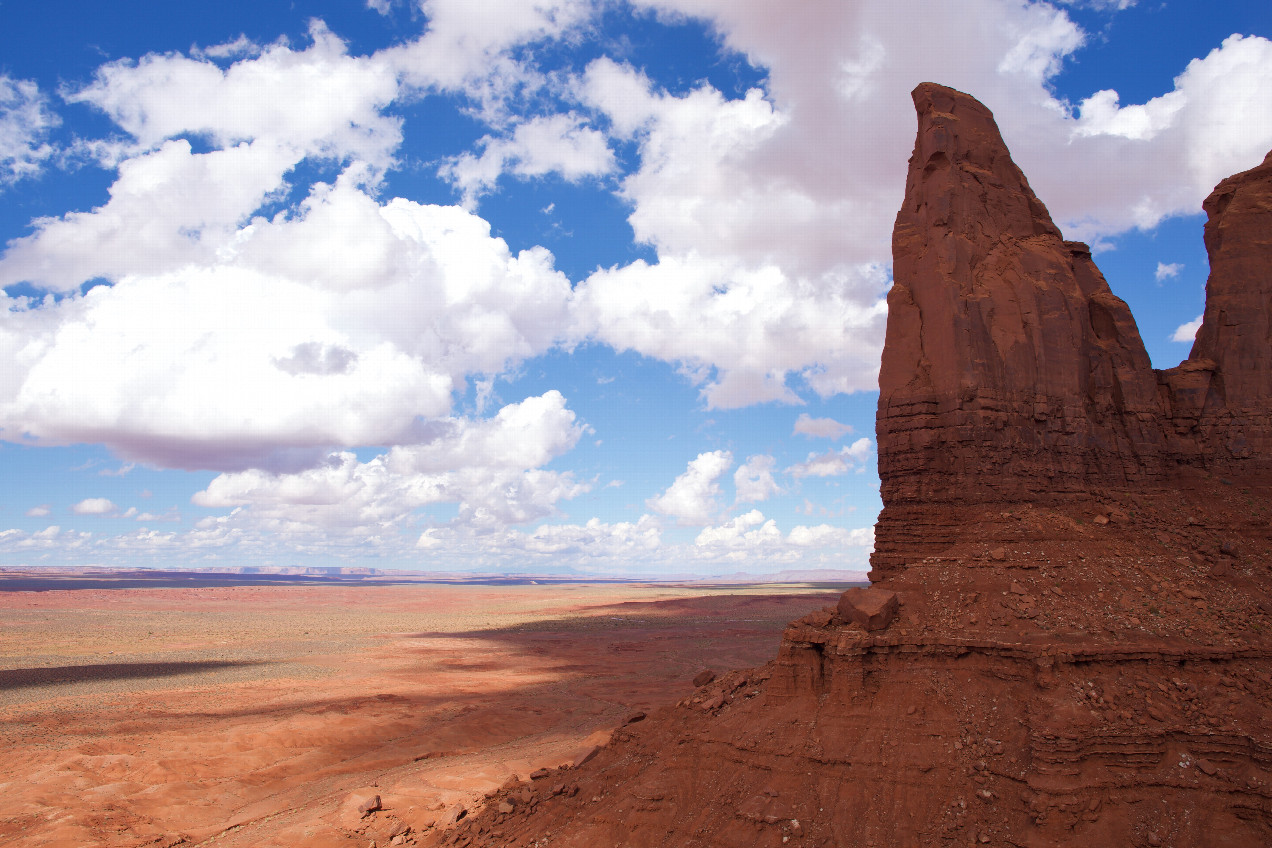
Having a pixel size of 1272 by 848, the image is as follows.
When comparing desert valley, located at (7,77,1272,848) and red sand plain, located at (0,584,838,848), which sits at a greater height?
desert valley, located at (7,77,1272,848)

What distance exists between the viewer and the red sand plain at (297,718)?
16.7m

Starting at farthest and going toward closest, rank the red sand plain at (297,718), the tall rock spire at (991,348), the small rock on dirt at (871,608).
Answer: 1. the red sand plain at (297,718)
2. the tall rock spire at (991,348)
3. the small rock on dirt at (871,608)

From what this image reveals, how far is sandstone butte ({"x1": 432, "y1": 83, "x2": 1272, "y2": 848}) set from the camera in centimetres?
1041

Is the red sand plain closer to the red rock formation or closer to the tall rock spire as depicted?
the tall rock spire

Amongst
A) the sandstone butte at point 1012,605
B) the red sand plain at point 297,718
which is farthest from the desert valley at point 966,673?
the red sand plain at point 297,718

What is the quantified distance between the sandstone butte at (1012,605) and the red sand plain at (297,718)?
5655 millimetres

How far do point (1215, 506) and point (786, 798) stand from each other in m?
12.3

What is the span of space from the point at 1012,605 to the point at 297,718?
24.5 m

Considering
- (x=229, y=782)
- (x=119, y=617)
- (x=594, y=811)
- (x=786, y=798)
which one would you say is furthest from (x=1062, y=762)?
(x=119, y=617)

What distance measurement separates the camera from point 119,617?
72.1 metres

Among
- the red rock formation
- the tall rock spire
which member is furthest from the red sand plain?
the red rock formation

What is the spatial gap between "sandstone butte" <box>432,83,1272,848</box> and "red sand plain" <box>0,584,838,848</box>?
565 centimetres

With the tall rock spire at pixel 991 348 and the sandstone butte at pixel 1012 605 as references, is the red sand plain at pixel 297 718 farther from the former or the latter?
the tall rock spire at pixel 991 348

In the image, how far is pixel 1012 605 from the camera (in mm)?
12633
